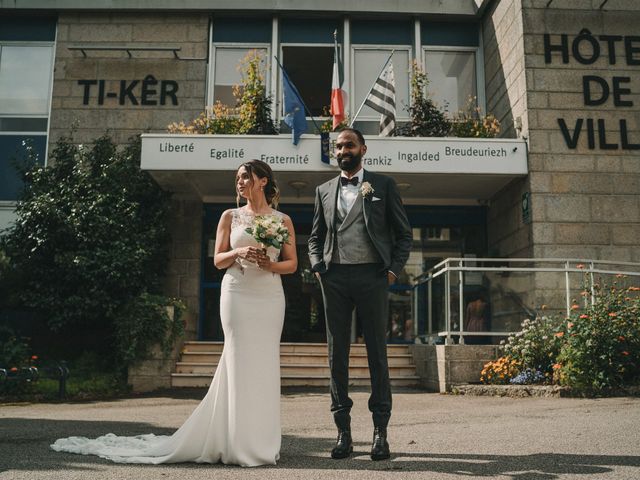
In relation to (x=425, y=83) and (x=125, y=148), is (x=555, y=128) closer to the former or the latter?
(x=425, y=83)

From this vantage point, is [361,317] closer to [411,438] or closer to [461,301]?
[411,438]

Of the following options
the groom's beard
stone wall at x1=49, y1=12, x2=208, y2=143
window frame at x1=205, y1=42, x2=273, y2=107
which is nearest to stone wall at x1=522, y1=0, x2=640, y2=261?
window frame at x1=205, y1=42, x2=273, y2=107

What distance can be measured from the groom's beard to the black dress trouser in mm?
648

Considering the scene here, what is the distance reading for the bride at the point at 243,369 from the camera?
4.04m

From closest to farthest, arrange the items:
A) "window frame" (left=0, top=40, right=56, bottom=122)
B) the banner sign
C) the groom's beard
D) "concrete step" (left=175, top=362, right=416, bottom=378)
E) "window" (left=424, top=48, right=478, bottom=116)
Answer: the groom's beard < "concrete step" (left=175, top=362, right=416, bottom=378) < the banner sign < "window frame" (left=0, top=40, right=56, bottom=122) < "window" (left=424, top=48, right=478, bottom=116)

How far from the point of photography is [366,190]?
424 centimetres

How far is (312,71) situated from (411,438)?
10.4 meters

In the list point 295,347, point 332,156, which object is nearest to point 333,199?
point 332,156

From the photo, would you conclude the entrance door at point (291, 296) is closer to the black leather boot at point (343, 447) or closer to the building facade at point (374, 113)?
the building facade at point (374, 113)

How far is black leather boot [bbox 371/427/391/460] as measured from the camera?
4020mm

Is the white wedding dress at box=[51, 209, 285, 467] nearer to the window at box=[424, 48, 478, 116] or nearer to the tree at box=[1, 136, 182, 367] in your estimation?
the tree at box=[1, 136, 182, 367]

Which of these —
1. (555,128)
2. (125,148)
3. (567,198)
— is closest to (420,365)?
(567,198)

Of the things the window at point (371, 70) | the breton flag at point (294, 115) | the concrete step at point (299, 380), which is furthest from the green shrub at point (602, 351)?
the window at point (371, 70)

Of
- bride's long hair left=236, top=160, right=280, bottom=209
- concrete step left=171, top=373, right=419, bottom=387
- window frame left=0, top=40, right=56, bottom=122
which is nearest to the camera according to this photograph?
bride's long hair left=236, top=160, right=280, bottom=209
